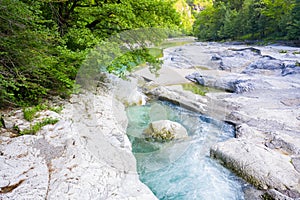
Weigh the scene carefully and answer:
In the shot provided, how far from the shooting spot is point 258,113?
7.15m

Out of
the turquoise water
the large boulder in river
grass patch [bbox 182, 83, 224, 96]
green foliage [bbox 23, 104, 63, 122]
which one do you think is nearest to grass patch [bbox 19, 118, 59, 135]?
green foliage [bbox 23, 104, 63, 122]

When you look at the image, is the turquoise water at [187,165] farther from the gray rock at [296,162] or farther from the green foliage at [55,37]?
the green foliage at [55,37]

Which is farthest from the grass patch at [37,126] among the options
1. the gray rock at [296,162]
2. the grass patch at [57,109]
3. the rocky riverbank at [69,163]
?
the gray rock at [296,162]

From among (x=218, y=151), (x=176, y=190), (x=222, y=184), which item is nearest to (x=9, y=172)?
(x=176, y=190)

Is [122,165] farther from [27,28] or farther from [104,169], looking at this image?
[27,28]

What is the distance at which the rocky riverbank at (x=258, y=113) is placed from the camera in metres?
4.09

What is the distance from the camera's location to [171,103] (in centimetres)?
934

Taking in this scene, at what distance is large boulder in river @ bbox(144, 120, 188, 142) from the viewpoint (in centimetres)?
584

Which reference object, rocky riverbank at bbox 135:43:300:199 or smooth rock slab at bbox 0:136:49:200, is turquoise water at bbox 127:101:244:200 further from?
smooth rock slab at bbox 0:136:49:200

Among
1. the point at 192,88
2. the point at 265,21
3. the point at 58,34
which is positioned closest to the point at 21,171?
the point at 58,34

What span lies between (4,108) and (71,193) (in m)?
2.46

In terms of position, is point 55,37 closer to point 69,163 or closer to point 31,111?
point 31,111

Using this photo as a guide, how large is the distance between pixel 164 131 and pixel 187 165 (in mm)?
1305

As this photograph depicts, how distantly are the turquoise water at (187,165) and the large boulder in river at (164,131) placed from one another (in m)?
0.19
